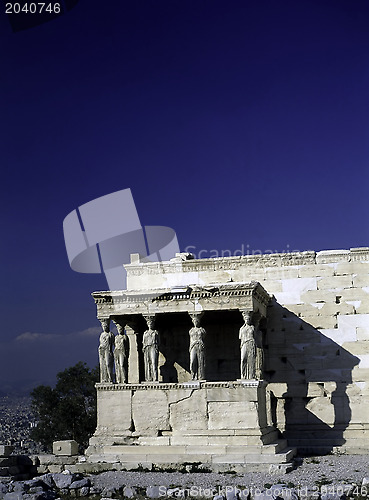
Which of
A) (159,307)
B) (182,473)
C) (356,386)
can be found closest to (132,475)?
(182,473)

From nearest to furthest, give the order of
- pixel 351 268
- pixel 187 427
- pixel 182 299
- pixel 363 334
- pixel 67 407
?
pixel 187 427 → pixel 182 299 → pixel 363 334 → pixel 351 268 → pixel 67 407

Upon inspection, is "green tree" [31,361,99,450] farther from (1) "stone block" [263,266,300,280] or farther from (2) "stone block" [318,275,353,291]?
(2) "stone block" [318,275,353,291]

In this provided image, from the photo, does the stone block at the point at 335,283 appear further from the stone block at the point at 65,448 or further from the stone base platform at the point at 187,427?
the stone block at the point at 65,448

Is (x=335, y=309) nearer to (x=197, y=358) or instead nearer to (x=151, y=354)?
(x=197, y=358)

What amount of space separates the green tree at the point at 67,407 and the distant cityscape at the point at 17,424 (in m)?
1.04

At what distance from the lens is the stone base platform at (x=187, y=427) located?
14.0 meters

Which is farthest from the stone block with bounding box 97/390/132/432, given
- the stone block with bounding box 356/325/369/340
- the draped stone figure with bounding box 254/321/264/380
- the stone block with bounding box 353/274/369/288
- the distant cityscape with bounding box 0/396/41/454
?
the distant cityscape with bounding box 0/396/41/454

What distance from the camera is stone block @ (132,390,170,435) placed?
592 inches

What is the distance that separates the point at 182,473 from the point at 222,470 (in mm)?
776

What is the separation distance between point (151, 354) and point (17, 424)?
23.6 m

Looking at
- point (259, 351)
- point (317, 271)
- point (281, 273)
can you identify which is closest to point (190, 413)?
point (259, 351)

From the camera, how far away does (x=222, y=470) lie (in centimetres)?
1355

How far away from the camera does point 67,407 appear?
2697cm

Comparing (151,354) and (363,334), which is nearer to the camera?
(151,354)
